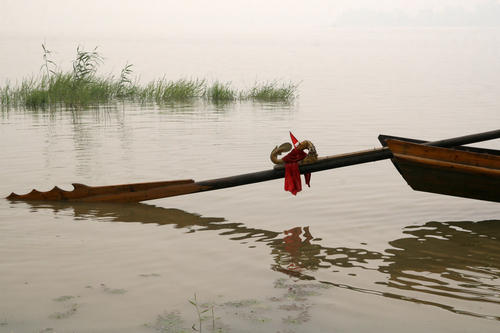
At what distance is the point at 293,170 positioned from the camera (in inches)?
285

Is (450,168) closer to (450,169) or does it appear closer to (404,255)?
(450,169)

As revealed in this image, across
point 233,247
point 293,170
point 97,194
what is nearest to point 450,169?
point 293,170

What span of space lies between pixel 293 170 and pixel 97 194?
2.45 m

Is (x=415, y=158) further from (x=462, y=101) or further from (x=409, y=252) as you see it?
(x=462, y=101)

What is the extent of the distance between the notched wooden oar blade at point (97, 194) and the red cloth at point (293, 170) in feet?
5.18

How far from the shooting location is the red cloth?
7207 mm

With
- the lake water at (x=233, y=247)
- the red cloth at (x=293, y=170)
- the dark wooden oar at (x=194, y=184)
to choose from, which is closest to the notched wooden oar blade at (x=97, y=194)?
the dark wooden oar at (x=194, y=184)

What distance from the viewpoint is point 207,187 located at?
7.68m

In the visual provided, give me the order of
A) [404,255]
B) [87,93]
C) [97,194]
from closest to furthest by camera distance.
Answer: [404,255] < [97,194] < [87,93]

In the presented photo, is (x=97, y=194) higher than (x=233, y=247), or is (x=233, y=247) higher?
(x=97, y=194)

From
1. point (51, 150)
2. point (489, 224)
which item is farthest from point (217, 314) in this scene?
point (51, 150)

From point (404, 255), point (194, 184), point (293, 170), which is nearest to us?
point (404, 255)

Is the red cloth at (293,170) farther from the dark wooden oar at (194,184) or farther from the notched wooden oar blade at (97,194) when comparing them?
the notched wooden oar blade at (97,194)

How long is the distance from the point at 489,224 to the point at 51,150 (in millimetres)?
7799
